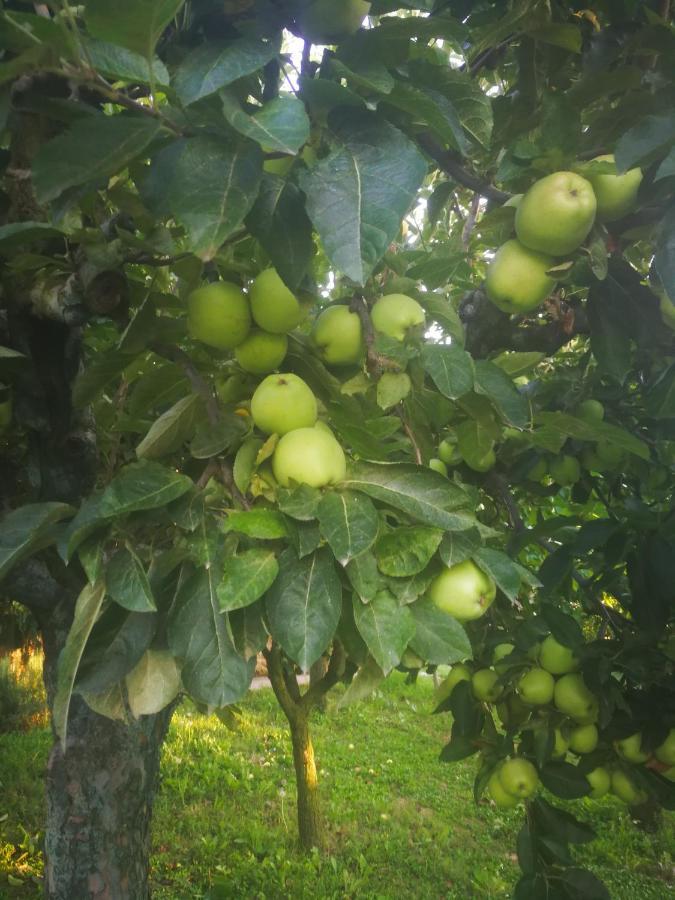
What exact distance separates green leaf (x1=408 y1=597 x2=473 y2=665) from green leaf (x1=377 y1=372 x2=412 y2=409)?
1.04ft

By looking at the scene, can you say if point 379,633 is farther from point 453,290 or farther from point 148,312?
point 453,290

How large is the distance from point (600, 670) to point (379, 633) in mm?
1034

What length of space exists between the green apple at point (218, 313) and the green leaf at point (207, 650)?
38 cm

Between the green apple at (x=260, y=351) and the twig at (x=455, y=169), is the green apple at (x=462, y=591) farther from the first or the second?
the twig at (x=455, y=169)

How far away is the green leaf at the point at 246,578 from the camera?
33.6 inches

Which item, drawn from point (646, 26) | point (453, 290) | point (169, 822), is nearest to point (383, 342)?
point (646, 26)

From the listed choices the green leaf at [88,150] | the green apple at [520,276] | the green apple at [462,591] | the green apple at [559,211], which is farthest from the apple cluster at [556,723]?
the green leaf at [88,150]

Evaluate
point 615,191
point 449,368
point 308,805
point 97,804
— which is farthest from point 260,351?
point 308,805

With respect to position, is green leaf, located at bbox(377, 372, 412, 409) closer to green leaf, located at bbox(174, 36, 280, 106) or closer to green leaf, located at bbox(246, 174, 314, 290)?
green leaf, located at bbox(246, 174, 314, 290)

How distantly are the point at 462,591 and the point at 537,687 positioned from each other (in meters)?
0.95

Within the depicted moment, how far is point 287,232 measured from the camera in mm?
904

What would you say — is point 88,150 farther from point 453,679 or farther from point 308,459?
point 453,679

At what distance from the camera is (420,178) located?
0.80 m

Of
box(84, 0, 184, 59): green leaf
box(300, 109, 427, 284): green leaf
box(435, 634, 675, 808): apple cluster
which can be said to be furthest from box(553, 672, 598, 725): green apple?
box(84, 0, 184, 59): green leaf
